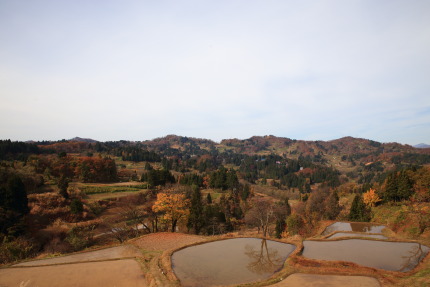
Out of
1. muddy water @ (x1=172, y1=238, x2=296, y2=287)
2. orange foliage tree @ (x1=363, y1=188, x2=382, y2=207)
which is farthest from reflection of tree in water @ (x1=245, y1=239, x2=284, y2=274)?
orange foliage tree @ (x1=363, y1=188, x2=382, y2=207)

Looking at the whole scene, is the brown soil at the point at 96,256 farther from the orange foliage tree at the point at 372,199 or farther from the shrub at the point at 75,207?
the orange foliage tree at the point at 372,199

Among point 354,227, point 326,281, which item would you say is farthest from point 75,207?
point 354,227

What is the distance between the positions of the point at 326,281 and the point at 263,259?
199 inches

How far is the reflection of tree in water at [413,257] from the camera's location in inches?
664

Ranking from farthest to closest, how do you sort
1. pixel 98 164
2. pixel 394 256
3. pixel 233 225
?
pixel 98 164
pixel 233 225
pixel 394 256

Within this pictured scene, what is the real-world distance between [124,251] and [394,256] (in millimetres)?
23214

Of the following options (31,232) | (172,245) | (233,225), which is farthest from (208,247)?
(233,225)

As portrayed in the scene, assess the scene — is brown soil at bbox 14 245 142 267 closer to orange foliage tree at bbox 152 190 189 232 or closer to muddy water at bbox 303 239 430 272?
orange foliage tree at bbox 152 190 189 232

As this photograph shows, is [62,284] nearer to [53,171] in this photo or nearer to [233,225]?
[233,225]

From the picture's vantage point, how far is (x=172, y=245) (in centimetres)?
2284

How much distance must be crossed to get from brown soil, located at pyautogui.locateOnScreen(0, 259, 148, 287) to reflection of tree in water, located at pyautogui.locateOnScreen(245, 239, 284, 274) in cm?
779

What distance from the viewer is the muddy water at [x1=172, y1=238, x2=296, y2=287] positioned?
49.0 feet

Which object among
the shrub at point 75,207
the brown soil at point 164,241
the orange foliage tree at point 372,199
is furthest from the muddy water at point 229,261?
the orange foliage tree at point 372,199

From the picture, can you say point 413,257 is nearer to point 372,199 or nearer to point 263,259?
point 263,259
